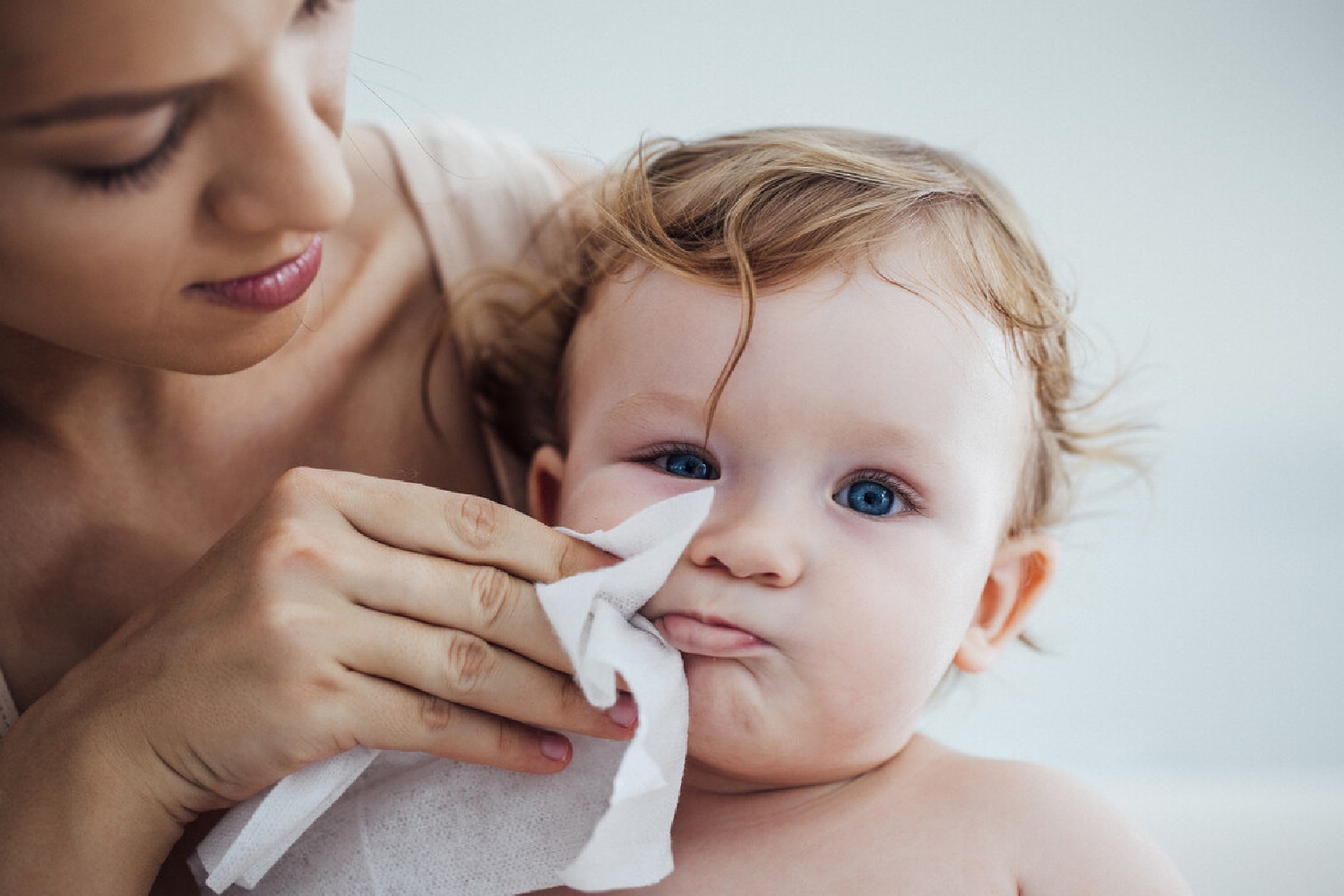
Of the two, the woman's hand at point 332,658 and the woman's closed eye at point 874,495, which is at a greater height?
the woman's closed eye at point 874,495

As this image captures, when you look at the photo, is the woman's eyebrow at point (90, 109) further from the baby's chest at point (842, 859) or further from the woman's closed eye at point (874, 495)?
the baby's chest at point (842, 859)

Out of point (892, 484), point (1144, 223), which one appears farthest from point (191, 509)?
point (1144, 223)

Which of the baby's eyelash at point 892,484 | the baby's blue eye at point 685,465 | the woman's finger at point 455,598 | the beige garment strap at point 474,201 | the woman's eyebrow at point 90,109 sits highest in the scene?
the woman's eyebrow at point 90,109

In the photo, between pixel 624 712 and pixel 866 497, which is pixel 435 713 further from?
pixel 866 497

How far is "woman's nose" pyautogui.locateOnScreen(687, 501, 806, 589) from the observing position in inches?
33.2

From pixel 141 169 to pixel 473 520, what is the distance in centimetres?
→ 33

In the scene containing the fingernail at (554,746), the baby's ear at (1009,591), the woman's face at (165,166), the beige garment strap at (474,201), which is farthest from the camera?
the beige garment strap at (474,201)

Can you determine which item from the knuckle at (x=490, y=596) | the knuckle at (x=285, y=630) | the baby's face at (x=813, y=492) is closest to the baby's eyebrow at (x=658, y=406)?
the baby's face at (x=813, y=492)

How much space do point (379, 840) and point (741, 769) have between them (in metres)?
0.34

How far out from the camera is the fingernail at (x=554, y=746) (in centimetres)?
90

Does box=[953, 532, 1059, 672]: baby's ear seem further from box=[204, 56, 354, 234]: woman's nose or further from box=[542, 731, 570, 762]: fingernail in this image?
box=[204, 56, 354, 234]: woman's nose

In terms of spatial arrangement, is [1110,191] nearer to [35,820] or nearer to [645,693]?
[645,693]

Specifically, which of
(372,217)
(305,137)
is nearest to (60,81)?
(305,137)

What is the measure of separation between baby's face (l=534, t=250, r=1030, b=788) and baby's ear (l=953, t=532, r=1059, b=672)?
0.08m
